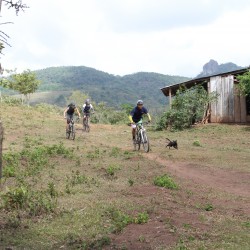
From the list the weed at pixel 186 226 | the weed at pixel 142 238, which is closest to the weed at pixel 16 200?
the weed at pixel 142 238

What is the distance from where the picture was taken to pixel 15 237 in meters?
5.50

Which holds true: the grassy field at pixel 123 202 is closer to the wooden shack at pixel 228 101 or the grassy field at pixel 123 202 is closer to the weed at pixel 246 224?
the weed at pixel 246 224

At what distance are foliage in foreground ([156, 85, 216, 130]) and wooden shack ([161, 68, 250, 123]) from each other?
57 cm

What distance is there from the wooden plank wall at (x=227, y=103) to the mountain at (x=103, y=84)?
295 ft

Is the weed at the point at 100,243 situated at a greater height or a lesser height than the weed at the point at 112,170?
lesser

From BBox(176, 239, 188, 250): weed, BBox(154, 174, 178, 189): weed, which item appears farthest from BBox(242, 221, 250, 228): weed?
BBox(154, 174, 178, 189): weed

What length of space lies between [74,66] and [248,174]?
17996cm

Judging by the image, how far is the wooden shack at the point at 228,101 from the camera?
83.4 feet

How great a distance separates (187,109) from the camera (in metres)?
25.6

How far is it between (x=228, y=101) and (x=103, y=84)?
12996 centimetres

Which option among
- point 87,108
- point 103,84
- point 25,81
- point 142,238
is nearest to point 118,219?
point 142,238

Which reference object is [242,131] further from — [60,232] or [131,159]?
[60,232]

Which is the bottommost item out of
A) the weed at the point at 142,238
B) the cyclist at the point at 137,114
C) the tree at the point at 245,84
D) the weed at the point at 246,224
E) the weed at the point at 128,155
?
the weed at the point at 246,224

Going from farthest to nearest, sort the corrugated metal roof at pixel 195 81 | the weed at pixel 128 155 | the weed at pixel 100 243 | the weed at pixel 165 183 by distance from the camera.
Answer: the corrugated metal roof at pixel 195 81 → the weed at pixel 128 155 → the weed at pixel 165 183 → the weed at pixel 100 243
